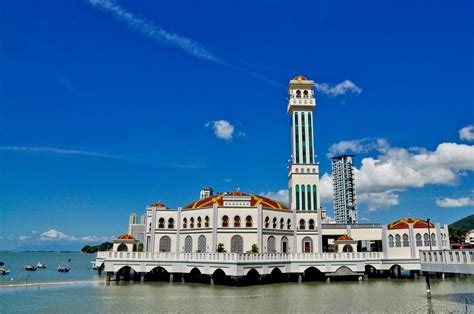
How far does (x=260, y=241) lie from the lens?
45250 mm

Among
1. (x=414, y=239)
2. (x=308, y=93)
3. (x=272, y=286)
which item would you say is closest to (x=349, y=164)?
(x=308, y=93)

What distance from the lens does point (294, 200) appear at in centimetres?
5591

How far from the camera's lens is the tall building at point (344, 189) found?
11925cm

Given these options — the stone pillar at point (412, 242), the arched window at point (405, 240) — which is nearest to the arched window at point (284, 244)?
the arched window at point (405, 240)

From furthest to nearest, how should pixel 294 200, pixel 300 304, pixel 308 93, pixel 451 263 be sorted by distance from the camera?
pixel 308 93 → pixel 294 200 → pixel 300 304 → pixel 451 263

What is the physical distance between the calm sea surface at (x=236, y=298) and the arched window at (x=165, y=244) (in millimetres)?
8931

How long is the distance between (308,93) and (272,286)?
108ft

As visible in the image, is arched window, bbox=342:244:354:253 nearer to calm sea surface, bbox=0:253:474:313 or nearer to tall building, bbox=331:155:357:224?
calm sea surface, bbox=0:253:474:313

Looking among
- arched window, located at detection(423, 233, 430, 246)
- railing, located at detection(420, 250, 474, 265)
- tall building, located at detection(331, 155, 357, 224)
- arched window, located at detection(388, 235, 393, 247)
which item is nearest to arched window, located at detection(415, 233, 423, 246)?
arched window, located at detection(423, 233, 430, 246)

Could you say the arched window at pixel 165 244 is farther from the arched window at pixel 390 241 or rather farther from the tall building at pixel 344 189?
the tall building at pixel 344 189

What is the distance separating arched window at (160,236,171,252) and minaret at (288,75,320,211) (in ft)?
59.2

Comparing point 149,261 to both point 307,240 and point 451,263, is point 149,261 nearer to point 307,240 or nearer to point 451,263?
point 307,240

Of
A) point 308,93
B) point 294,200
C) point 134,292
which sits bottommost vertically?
point 134,292

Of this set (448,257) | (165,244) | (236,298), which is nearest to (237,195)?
(165,244)
